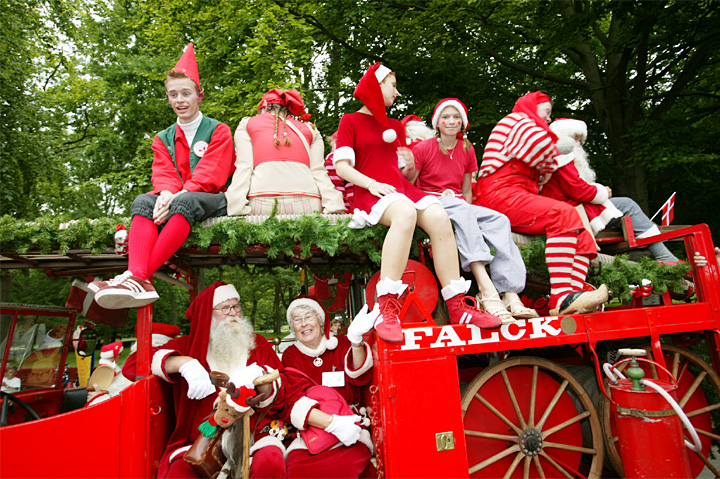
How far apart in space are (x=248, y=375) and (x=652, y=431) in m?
2.73

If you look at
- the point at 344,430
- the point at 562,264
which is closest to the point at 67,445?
the point at 344,430

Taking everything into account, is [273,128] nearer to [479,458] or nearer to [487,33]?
[479,458]

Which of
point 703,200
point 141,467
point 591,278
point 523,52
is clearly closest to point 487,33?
point 523,52

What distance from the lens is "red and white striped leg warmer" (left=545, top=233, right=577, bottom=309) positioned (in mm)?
3387

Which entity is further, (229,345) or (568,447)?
(229,345)

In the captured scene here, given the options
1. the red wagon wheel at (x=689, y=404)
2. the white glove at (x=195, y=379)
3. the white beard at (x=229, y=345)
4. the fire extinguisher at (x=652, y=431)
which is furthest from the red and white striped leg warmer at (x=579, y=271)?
the white glove at (x=195, y=379)

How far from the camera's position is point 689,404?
12.3ft

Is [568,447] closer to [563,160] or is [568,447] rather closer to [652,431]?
[652,431]

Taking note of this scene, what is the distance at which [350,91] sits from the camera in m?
9.81

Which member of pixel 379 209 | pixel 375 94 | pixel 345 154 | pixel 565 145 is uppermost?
pixel 375 94

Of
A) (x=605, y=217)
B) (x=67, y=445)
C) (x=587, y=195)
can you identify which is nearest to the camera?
(x=67, y=445)

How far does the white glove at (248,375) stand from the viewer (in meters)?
3.18

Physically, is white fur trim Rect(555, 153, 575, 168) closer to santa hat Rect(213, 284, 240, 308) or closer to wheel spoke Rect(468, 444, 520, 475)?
wheel spoke Rect(468, 444, 520, 475)

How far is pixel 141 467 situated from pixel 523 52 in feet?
34.1
